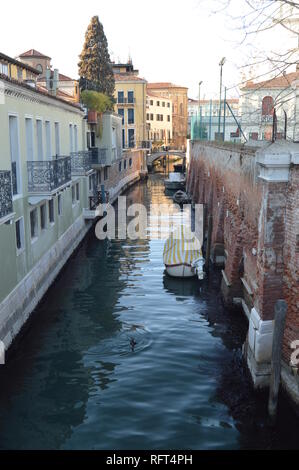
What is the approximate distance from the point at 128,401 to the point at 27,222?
642cm

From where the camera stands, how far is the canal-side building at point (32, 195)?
39.4 feet

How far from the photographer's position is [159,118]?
274 feet

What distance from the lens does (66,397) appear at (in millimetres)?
10344

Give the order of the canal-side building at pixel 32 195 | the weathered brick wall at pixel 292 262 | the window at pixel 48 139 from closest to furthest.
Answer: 1. the weathered brick wall at pixel 292 262
2. the canal-side building at pixel 32 195
3. the window at pixel 48 139

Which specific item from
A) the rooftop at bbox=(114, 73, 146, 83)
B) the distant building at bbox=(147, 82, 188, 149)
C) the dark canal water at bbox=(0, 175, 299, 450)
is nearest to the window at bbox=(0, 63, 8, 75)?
the dark canal water at bbox=(0, 175, 299, 450)

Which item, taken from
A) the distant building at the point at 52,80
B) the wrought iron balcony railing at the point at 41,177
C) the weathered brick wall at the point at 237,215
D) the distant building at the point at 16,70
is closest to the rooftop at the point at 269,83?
the weathered brick wall at the point at 237,215

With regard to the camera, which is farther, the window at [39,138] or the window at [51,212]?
the window at [51,212]

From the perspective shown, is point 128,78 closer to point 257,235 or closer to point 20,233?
point 20,233

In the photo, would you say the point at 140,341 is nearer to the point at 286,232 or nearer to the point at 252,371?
the point at 252,371

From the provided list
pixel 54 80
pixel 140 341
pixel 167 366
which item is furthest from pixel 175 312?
pixel 54 80

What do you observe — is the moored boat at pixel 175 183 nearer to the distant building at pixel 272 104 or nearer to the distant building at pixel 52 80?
the distant building at pixel 52 80

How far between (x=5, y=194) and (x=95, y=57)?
96.5 ft
